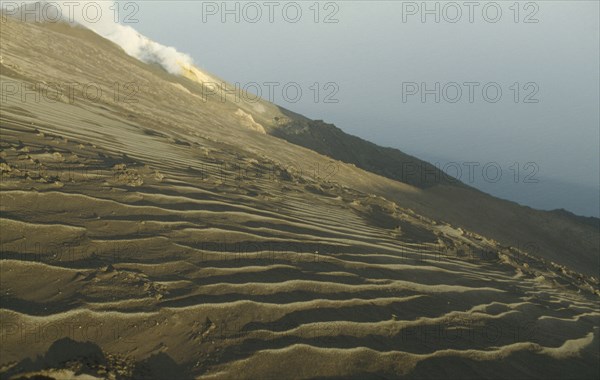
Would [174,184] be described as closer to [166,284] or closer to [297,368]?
[166,284]

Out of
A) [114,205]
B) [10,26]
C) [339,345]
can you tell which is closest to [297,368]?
[339,345]

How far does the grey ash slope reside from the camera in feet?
8.75

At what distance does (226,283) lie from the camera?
338cm

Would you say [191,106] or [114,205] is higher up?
[191,106]

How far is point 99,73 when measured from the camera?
1485 centimetres

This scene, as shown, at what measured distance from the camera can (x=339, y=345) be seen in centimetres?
304

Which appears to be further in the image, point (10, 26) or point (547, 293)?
point (10, 26)

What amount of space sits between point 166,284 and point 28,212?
4.02 ft

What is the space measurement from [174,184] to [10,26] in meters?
12.8

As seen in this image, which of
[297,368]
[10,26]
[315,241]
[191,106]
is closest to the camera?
[297,368]

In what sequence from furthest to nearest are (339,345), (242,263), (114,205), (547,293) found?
(547,293) → (114,205) → (242,263) → (339,345)

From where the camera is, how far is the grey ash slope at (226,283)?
105 inches

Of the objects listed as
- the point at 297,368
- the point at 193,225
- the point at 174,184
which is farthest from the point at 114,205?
the point at 297,368

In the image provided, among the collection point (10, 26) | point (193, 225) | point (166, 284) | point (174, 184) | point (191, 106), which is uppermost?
point (10, 26)
